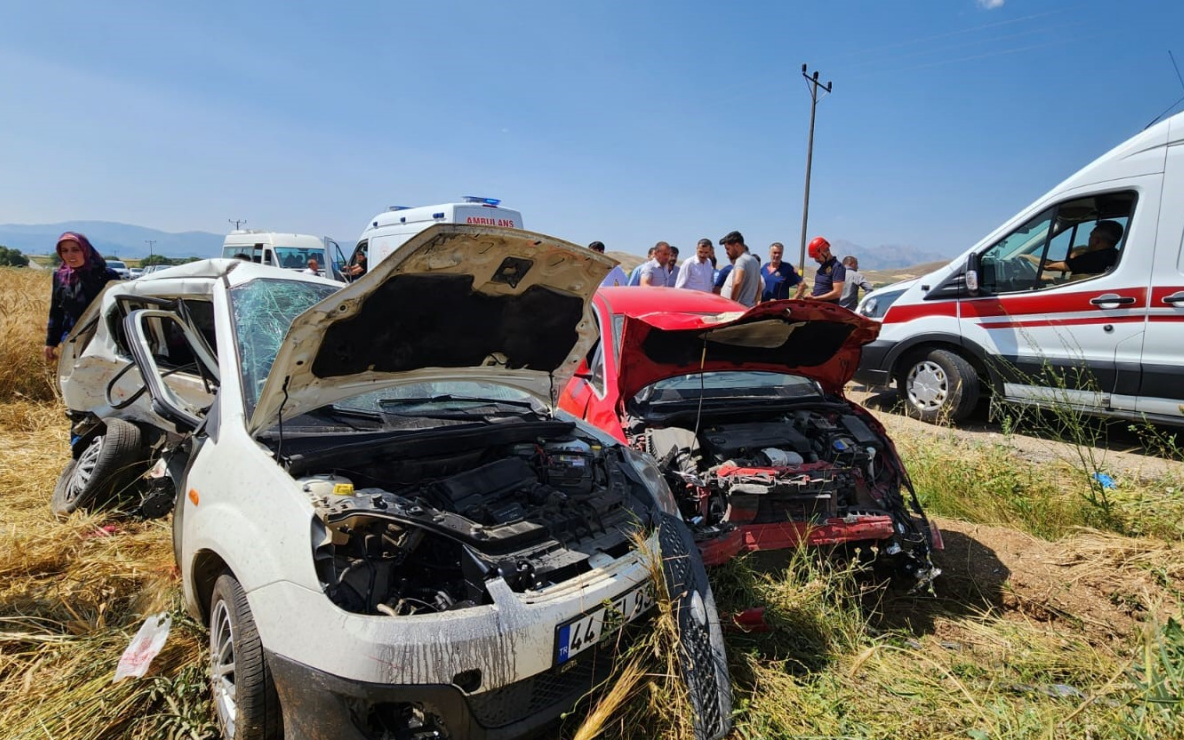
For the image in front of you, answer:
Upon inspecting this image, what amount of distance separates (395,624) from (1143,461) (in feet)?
20.5

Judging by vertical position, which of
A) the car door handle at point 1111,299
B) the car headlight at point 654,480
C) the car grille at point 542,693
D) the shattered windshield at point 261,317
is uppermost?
the car door handle at point 1111,299

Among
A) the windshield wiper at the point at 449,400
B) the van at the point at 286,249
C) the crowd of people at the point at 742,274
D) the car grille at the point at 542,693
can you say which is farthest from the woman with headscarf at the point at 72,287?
the van at the point at 286,249

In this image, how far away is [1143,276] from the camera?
5379 mm

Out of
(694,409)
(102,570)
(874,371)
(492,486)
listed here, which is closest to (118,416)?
(102,570)

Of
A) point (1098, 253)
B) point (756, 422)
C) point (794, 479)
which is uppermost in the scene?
point (1098, 253)

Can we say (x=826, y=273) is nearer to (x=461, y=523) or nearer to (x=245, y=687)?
(x=461, y=523)

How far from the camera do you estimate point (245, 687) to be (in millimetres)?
1974

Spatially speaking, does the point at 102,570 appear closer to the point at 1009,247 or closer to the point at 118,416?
the point at 118,416

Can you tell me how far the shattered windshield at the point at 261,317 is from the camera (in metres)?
2.64

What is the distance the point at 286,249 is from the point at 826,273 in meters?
13.5

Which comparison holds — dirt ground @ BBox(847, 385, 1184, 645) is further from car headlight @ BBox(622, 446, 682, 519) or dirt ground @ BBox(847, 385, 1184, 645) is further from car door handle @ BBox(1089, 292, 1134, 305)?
car door handle @ BBox(1089, 292, 1134, 305)

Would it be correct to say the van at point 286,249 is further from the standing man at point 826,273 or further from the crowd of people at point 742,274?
the standing man at point 826,273

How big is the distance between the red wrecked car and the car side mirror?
3223 millimetres

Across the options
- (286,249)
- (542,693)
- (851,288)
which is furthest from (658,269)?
(286,249)
